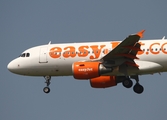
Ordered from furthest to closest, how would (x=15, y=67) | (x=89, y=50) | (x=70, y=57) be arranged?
(x=15, y=67) < (x=70, y=57) < (x=89, y=50)

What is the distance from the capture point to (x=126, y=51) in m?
36.5

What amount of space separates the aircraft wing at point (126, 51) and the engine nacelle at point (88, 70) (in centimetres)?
76

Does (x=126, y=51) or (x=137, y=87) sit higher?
(x=126, y=51)

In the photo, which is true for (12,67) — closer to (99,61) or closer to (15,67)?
(15,67)

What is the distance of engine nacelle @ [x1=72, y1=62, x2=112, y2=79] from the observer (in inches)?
1428

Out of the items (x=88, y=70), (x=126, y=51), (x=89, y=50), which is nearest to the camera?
(x=88, y=70)

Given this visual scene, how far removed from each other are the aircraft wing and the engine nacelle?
2.50 feet

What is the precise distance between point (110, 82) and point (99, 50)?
364 cm

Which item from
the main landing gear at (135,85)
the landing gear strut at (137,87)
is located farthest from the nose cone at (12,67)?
the landing gear strut at (137,87)

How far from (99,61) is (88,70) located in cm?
118

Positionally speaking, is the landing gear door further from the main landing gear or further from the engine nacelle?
the main landing gear

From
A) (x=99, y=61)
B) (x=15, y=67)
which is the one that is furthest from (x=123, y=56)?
(x=15, y=67)

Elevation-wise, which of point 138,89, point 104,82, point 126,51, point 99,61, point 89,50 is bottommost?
point 138,89

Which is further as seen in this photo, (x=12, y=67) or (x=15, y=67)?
(x=12, y=67)
